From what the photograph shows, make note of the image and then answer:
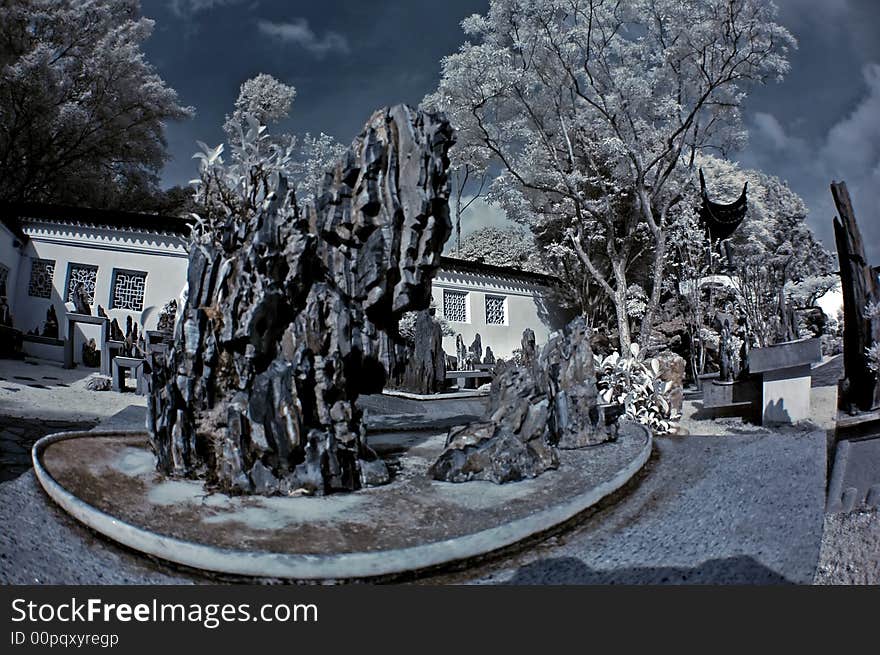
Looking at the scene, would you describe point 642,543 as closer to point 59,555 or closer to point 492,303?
point 59,555

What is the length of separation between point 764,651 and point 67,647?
7.30ft

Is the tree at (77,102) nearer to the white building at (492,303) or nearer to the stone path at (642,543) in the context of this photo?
the white building at (492,303)

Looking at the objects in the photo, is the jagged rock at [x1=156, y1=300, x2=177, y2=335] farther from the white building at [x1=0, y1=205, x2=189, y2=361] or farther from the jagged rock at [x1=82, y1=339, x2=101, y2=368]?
the jagged rock at [x1=82, y1=339, x2=101, y2=368]

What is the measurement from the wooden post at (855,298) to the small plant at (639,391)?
158cm

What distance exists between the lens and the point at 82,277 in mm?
12789

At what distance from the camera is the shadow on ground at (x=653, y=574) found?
191 cm

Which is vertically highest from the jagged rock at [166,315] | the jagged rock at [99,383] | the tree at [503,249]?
the tree at [503,249]

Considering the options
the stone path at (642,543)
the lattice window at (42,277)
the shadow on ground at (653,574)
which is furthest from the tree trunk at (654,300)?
the lattice window at (42,277)

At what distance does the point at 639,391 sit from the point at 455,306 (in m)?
11.1

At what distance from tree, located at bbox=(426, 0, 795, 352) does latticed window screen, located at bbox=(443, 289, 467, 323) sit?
3811mm

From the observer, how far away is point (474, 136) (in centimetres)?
1698

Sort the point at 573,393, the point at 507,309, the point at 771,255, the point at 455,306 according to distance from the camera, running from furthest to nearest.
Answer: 1. the point at 507,309
2. the point at 455,306
3. the point at 771,255
4. the point at 573,393

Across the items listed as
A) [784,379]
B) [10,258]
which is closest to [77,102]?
[10,258]

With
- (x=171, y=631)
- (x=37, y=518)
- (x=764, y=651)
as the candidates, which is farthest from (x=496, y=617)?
(x=37, y=518)
